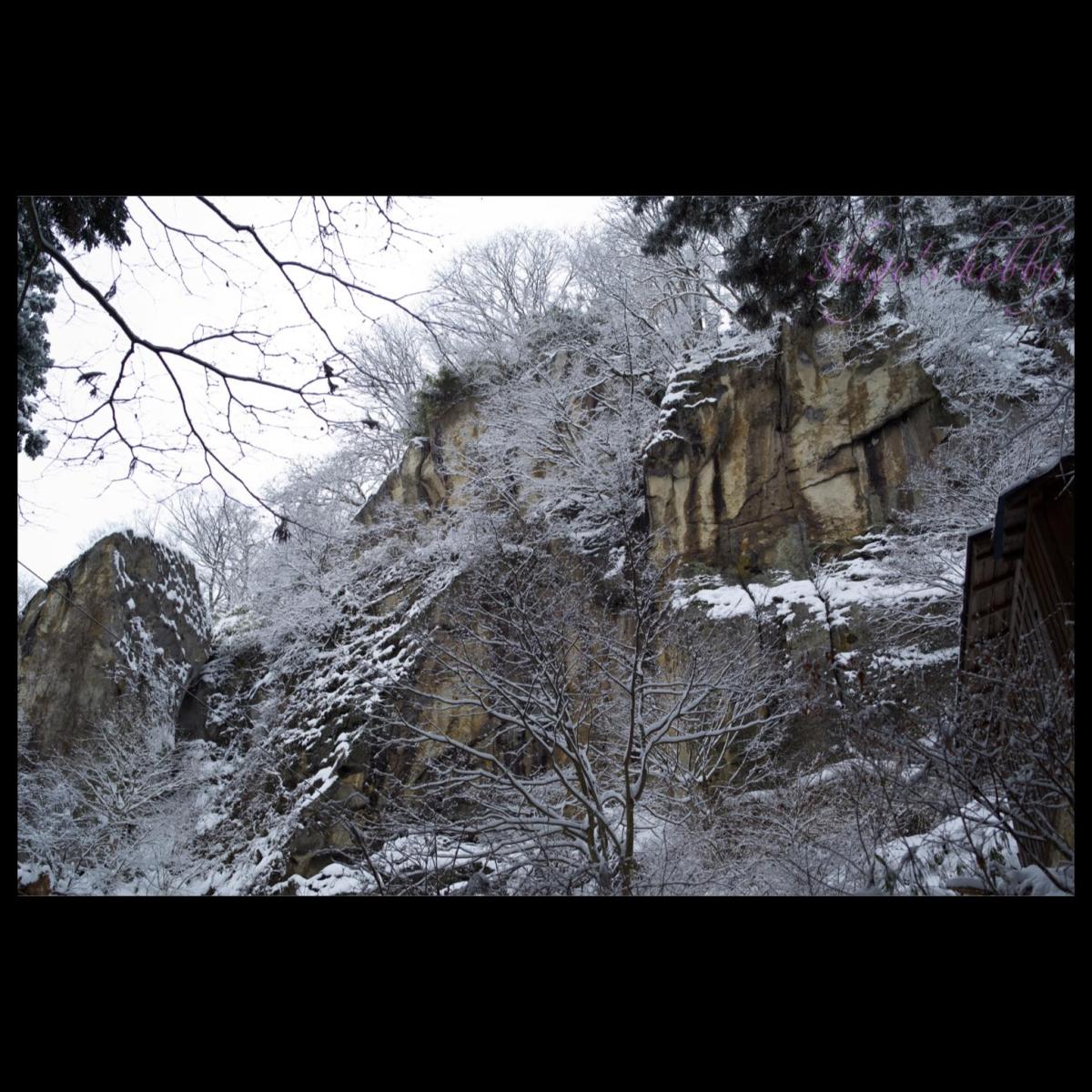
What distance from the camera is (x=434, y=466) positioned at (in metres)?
10.9

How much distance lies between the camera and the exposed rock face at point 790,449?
841 cm

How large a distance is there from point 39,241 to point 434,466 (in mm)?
8622

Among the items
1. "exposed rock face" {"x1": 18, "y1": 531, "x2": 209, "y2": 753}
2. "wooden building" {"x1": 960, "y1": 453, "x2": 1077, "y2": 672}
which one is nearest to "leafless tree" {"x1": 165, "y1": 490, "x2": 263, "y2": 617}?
"exposed rock face" {"x1": 18, "y1": 531, "x2": 209, "y2": 753}

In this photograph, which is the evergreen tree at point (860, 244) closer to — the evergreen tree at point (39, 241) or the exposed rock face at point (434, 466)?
the evergreen tree at point (39, 241)

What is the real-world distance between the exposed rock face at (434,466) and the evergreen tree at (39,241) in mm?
6796

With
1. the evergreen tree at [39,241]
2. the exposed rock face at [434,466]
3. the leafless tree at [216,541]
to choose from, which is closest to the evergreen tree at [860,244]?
the evergreen tree at [39,241]

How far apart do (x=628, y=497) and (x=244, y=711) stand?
17.3 ft

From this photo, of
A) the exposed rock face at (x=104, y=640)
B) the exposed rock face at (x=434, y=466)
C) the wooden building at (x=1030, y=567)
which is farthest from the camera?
the exposed rock face at (x=434, y=466)

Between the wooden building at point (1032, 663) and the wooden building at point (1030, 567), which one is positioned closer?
the wooden building at point (1032, 663)

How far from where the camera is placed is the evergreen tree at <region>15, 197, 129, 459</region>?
2.52m

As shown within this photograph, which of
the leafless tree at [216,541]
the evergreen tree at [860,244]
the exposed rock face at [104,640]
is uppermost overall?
the evergreen tree at [860,244]

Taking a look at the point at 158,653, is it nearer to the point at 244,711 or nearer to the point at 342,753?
the point at 244,711
